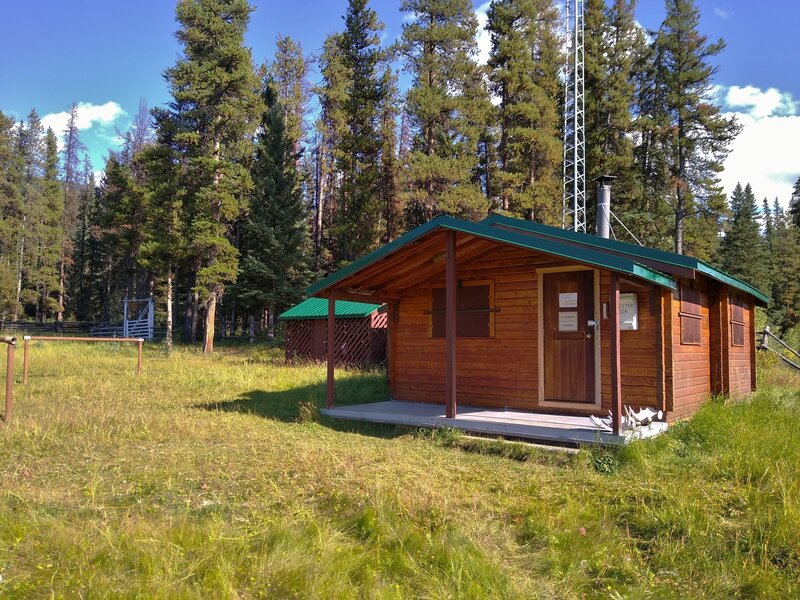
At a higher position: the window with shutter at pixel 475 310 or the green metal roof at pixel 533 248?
the green metal roof at pixel 533 248

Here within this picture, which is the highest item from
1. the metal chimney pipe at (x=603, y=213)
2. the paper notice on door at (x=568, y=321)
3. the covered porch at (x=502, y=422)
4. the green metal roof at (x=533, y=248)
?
the metal chimney pipe at (x=603, y=213)

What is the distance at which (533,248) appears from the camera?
6.71m

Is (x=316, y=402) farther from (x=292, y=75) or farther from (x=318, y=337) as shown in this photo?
(x=292, y=75)

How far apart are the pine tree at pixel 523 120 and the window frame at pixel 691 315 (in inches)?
741

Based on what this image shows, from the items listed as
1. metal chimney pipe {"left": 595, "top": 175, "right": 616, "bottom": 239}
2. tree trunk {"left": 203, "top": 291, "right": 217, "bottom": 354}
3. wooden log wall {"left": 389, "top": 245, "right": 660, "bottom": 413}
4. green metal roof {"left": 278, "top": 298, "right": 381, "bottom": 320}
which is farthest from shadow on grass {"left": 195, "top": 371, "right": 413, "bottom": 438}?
tree trunk {"left": 203, "top": 291, "right": 217, "bottom": 354}

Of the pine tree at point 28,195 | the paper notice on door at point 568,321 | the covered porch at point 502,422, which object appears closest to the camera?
the covered porch at point 502,422

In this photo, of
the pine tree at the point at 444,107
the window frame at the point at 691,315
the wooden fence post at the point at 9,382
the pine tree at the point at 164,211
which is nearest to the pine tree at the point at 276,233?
the pine tree at the point at 164,211

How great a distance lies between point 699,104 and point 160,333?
33.8 metres

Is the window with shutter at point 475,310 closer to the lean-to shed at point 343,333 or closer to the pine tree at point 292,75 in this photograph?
the lean-to shed at point 343,333

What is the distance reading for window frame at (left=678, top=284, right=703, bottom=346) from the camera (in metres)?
7.93

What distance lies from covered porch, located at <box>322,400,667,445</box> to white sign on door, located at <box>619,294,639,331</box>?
4.41 ft

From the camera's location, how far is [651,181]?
3073 centimetres

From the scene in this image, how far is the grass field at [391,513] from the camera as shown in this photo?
3.33 m

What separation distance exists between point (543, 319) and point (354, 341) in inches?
398
